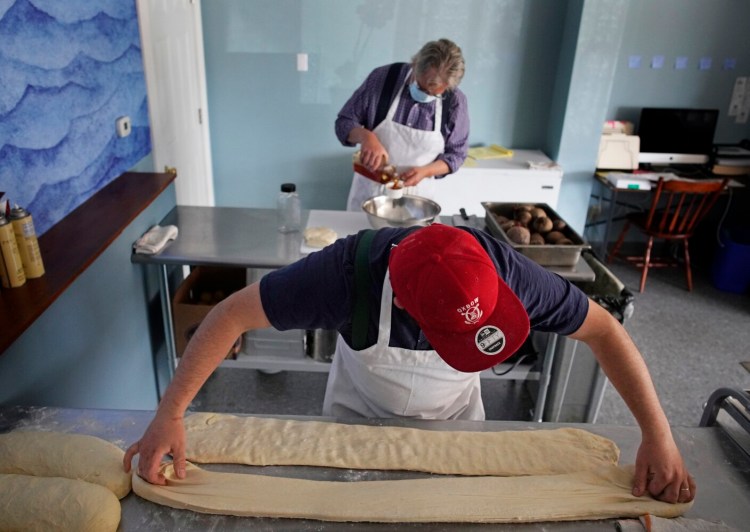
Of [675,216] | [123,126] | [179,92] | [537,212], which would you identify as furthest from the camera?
[675,216]

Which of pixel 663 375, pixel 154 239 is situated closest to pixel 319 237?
pixel 154 239

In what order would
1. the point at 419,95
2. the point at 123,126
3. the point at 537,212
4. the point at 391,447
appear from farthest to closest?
the point at 419,95, the point at 537,212, the point at 123,126, the point at 391,447

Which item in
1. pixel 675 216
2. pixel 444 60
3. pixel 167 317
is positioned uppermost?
pixel 444 60

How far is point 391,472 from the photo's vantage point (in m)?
1.16

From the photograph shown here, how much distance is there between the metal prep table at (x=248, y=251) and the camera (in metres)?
2.13

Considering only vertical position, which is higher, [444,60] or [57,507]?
[444,60]

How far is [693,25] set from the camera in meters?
3.91

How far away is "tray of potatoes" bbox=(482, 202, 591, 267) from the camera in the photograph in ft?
6.98

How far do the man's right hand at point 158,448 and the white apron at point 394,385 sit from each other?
1.37 feet

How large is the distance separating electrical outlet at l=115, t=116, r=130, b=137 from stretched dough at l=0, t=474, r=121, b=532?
1.51 meters

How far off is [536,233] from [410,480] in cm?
137

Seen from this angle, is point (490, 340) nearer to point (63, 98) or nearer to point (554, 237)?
point (554, 237)

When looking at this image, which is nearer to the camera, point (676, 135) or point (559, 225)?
point (559, 225)

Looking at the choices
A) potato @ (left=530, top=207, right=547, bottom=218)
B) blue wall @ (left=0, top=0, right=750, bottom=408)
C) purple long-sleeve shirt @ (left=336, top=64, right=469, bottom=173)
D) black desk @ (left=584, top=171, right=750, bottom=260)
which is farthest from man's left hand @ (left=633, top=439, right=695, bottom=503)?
blue wall @ (left=0, top=0, right=750, bottom=408)
